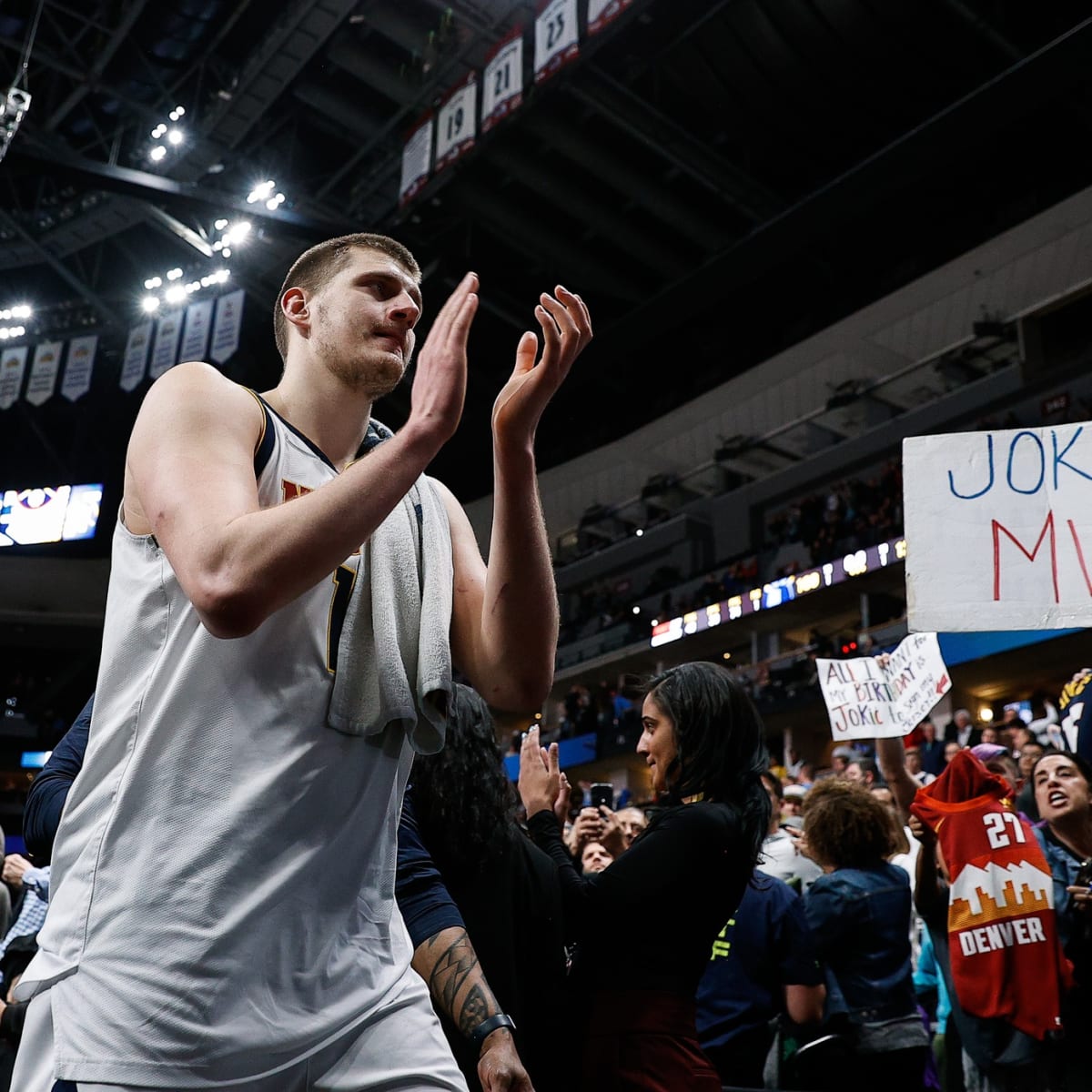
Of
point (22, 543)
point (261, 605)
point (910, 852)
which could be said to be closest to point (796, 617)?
point (22, 543)

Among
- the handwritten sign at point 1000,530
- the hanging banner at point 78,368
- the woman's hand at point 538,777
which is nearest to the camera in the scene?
the woman's hand at point 538,777

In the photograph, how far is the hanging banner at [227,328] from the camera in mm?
21578

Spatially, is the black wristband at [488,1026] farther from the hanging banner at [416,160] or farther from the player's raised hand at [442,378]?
the hanging banner at [416,160]

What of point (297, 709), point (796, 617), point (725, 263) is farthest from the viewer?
point (796, 617)

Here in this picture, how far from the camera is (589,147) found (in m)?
18.7

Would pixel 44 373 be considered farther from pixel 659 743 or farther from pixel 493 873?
pixel 493 873

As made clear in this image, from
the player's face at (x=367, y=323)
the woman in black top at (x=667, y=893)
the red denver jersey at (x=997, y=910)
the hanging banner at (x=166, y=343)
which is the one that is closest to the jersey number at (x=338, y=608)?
the player's face at (x=367, y=323)

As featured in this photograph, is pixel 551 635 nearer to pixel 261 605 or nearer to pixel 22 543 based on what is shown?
pixel 261 605

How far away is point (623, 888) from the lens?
8.43 feet

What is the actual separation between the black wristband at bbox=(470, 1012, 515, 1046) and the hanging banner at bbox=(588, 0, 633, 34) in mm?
15197

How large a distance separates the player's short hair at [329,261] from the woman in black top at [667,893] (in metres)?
1.25

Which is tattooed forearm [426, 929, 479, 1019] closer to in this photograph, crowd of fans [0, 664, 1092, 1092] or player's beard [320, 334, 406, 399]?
crowd of fans [0, 664, 1092, 1092]

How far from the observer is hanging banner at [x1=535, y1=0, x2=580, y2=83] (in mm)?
15977

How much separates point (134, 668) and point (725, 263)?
18.1m
